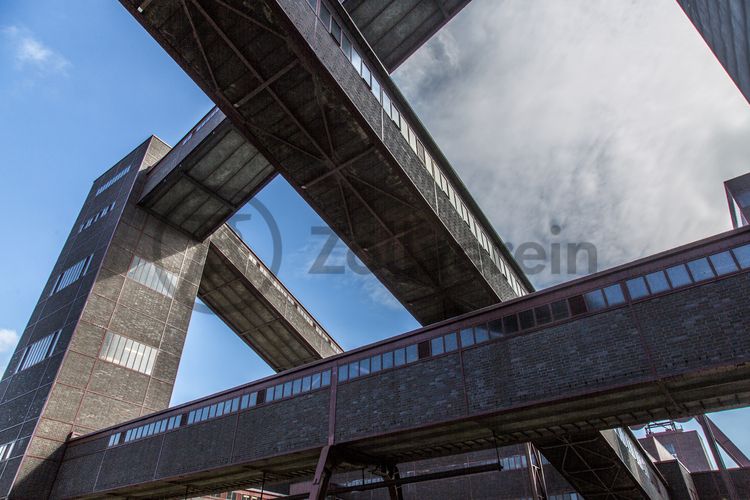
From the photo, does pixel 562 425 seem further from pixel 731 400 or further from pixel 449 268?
pixel 449 268

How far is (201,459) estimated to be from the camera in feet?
59.6

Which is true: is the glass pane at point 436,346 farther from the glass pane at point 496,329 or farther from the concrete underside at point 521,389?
the glass pane at point 496,329

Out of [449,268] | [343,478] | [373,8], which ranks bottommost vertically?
[343,478]

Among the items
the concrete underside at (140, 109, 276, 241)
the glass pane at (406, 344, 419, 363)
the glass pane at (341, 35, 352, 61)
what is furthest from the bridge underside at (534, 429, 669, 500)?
the concrete underside at (140, 109, 276, 241)

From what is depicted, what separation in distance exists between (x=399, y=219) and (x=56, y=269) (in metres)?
24.9

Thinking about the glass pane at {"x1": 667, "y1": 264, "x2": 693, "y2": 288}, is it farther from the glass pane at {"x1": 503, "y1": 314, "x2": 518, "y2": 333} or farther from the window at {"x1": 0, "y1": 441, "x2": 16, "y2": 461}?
the window at {"x1": 0, "y1": 441, "x2": 16, "y2": 461}

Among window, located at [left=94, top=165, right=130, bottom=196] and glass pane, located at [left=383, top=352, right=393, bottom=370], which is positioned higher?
window, located at [left=94, top=165, right=130, bottom=196]

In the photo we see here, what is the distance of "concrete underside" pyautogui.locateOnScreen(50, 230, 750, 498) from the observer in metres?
10.9

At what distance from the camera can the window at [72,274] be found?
1153 inches

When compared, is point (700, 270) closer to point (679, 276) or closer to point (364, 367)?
point (679, 276)

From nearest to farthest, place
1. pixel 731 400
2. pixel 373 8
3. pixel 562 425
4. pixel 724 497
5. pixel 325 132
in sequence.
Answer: pixel 731 400 < pixel 562 425 < pixel 325 132 < pixel 373 8 < pixel 724 497

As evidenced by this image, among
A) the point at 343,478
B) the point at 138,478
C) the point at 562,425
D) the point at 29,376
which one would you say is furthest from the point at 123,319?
the point at 562,425

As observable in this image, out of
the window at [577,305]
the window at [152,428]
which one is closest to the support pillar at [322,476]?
the window at [152,428]

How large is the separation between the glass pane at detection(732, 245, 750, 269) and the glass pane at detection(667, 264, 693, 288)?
102 centimetres
